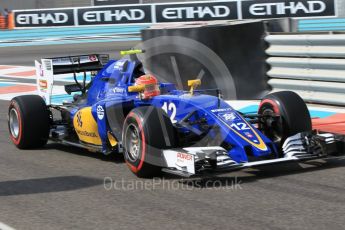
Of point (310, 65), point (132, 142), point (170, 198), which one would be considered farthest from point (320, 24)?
point (170, 198)

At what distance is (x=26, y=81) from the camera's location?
52.6ft

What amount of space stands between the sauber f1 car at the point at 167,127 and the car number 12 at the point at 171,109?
0.01m

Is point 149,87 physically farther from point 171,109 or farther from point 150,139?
point 150,139

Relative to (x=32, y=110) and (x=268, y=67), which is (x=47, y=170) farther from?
(x=268, y=67)

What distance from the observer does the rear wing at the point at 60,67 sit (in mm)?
8812

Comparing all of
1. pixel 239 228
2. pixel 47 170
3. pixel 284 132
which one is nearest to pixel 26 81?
pixel 47 170

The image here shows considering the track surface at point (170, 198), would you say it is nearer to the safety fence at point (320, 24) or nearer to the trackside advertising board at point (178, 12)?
the safety fence at point (320, 24)

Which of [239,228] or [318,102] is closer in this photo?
[239,228]

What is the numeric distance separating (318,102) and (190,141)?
4011 millimetres

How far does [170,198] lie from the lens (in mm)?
5762

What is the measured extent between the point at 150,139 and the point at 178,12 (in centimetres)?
1899

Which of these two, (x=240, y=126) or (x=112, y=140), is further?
(x=112, y=140)

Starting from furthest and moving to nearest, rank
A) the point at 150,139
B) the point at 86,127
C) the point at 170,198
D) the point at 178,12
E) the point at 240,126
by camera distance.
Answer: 1. the point at 178,12
2. the point at 86,127
3. the point at 240,126
4. the point at 150,139
5. the point at 170,198

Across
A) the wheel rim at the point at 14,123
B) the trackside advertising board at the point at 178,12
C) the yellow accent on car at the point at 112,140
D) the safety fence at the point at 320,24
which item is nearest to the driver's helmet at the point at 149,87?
the yellow accent on car at the point at 112,140
